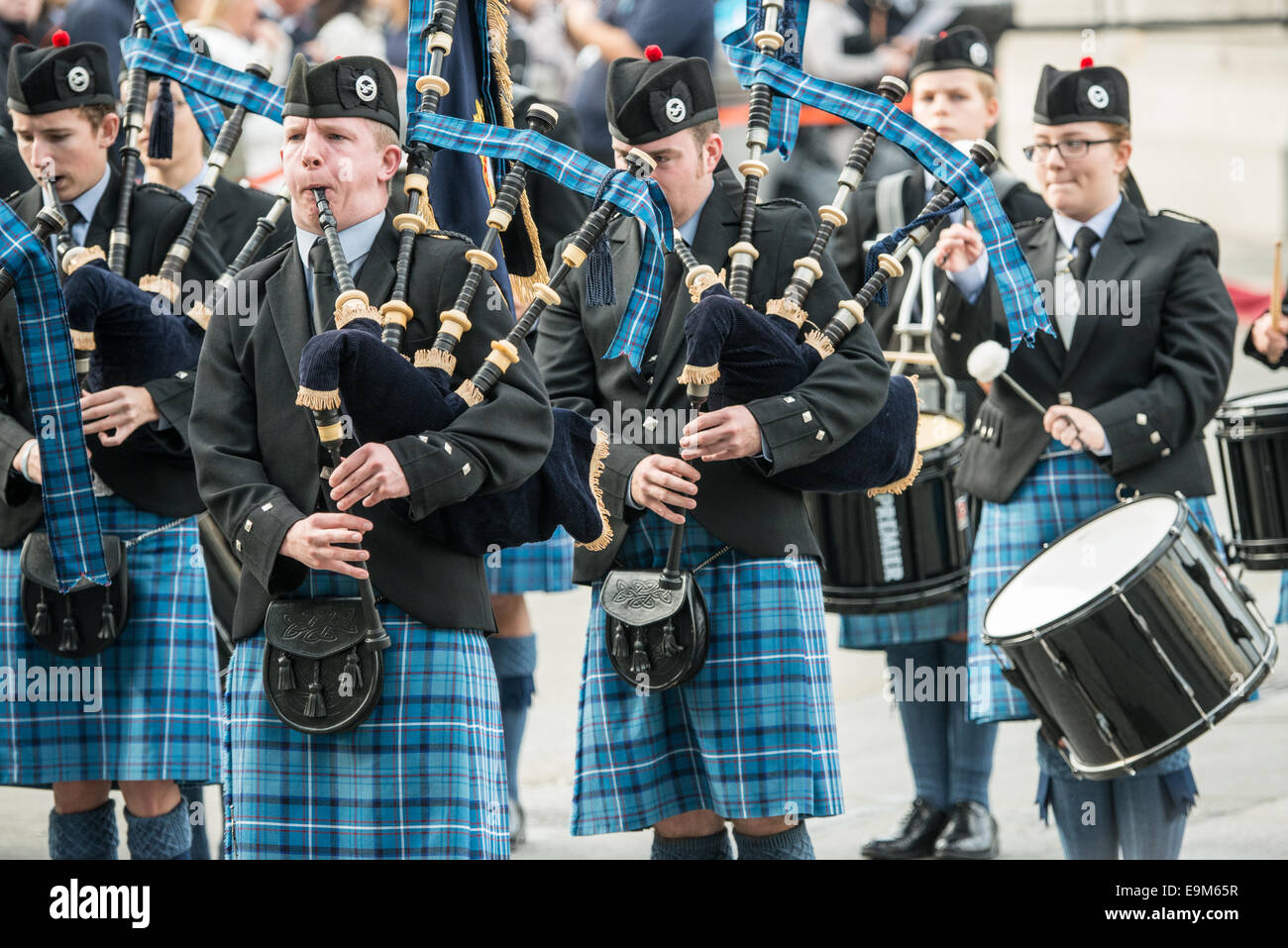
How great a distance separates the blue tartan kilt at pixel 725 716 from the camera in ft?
12.4

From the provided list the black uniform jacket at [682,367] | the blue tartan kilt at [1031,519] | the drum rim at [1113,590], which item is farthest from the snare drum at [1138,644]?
the black uniform jacket at [682,367]

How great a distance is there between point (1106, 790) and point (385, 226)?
2025mm

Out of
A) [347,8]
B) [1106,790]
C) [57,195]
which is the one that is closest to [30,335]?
[57,195]

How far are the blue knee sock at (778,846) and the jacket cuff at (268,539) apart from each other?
1.07 meters

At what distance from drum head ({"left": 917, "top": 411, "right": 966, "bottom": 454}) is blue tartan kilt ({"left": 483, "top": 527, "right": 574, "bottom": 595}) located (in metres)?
0.94

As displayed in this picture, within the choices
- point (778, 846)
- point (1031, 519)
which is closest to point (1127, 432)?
point (1031, 519)

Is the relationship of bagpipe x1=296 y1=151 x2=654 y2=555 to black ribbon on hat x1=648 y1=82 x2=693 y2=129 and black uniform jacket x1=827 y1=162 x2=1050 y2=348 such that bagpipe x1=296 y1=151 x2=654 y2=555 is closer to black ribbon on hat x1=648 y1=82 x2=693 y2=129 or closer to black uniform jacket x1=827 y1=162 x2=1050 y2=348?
black ribbon on hat x1=648 y1=82 x2=693 y2=129

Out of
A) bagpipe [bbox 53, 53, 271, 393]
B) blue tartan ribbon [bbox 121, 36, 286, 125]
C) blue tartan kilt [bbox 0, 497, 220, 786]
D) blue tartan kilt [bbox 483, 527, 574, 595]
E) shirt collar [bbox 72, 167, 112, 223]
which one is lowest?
blue tartan kilt [bbox 0, 497, 220, 786]

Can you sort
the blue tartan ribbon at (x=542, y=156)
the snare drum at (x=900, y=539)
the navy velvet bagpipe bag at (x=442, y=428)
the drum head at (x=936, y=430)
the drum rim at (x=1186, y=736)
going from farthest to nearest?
1. the drum head at (x=936, y=430)
2. the snare drum at (x=900, y=539)
3. the drum rim at (x=1186, y=736)
4. the blue tartan ribbon at (x=542, y=156)
5. the navy velvet bagpipe bag at (x=442, y=428)

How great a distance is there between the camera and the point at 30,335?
3697mm

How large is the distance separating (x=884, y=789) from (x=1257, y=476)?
136cm

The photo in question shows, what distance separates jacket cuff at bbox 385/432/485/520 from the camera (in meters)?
3.12

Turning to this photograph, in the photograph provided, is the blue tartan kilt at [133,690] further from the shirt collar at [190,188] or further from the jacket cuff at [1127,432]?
the jacket cuff at [1127,432]

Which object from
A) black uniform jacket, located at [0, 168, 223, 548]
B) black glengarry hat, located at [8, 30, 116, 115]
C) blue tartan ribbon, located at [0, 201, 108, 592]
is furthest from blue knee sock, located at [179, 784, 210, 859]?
black glengarry hat, located at [8, 30, 116, 115]
